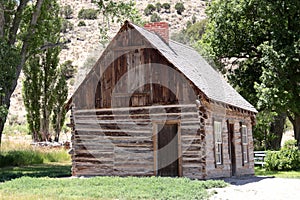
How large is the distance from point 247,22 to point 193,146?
16.2m

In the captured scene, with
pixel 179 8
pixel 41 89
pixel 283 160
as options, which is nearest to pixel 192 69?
pixel 283 160

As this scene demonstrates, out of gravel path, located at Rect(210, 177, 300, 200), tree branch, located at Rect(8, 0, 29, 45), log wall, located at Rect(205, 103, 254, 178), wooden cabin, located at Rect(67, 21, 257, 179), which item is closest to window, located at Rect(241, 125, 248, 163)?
log wall, located at Rect(205, 103, 254, 178)

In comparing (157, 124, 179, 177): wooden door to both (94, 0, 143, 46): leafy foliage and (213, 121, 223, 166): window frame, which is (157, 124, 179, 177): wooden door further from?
(94, 0, 143, 46): leafy foliage

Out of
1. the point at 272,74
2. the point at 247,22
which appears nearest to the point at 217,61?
the point at 247,22

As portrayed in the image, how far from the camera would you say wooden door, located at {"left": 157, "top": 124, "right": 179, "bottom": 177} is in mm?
18875

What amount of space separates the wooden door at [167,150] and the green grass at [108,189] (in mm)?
3071

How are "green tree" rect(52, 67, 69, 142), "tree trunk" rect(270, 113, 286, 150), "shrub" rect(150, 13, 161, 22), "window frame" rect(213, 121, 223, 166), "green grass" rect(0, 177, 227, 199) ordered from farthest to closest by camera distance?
"shrub" rect(150, 13, 161, 22) → "green tree" rect(52, 67, 69, 142) → "tree trunk" rect(270, 113, 286, 150) → "window frame" rect(213, 121, 223, 166) → "green grass" rect(0, 177, 227, 199)

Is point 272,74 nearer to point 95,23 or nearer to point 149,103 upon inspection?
point 149,103

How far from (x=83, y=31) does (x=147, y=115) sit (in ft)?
227

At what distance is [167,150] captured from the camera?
19.1m

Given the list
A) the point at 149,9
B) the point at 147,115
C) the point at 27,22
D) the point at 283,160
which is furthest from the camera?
the point at 149,9

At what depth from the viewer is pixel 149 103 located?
63.0 feet

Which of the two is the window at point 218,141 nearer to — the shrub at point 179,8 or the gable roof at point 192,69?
the gable roof at point 192,69

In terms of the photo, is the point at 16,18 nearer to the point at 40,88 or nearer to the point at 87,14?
the point at 40,88
